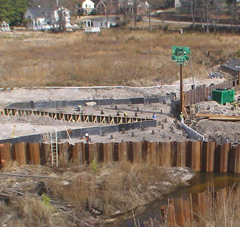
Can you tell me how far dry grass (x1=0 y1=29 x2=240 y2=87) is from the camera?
32312 millimetres

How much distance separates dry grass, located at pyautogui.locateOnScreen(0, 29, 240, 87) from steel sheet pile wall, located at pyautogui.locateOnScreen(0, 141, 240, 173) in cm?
1615

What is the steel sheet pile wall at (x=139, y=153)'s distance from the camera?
1478cm

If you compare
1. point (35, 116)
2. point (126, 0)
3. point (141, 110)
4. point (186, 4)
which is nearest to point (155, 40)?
point (141, 110)

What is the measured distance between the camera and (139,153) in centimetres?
1494

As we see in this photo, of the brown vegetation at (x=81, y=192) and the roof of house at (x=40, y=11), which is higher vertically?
the roof of house at (x=40, y=11)

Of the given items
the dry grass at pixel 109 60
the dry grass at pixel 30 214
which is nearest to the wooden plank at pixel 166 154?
the dry grass at pixel 30 214

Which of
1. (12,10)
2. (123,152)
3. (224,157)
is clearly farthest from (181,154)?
(12,10)

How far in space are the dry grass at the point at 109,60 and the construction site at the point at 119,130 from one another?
2583mm

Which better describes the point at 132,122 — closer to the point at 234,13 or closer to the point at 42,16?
the point at 234,13

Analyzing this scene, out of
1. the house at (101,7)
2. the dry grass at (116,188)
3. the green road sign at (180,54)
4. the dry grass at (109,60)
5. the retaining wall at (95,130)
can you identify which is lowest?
the dry grass at (116,188)

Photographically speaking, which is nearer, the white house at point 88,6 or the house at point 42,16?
the house at point 42,16

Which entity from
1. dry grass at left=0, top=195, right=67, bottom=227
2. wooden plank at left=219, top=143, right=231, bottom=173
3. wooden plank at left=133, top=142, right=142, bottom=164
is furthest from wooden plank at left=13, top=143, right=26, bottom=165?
wooden plank at left=219, top=143, right=231, bottom=173

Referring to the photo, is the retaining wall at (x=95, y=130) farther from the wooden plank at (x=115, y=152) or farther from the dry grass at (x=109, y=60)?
the dry grass at (x=109, y=60)

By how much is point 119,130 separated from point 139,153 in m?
4.68
